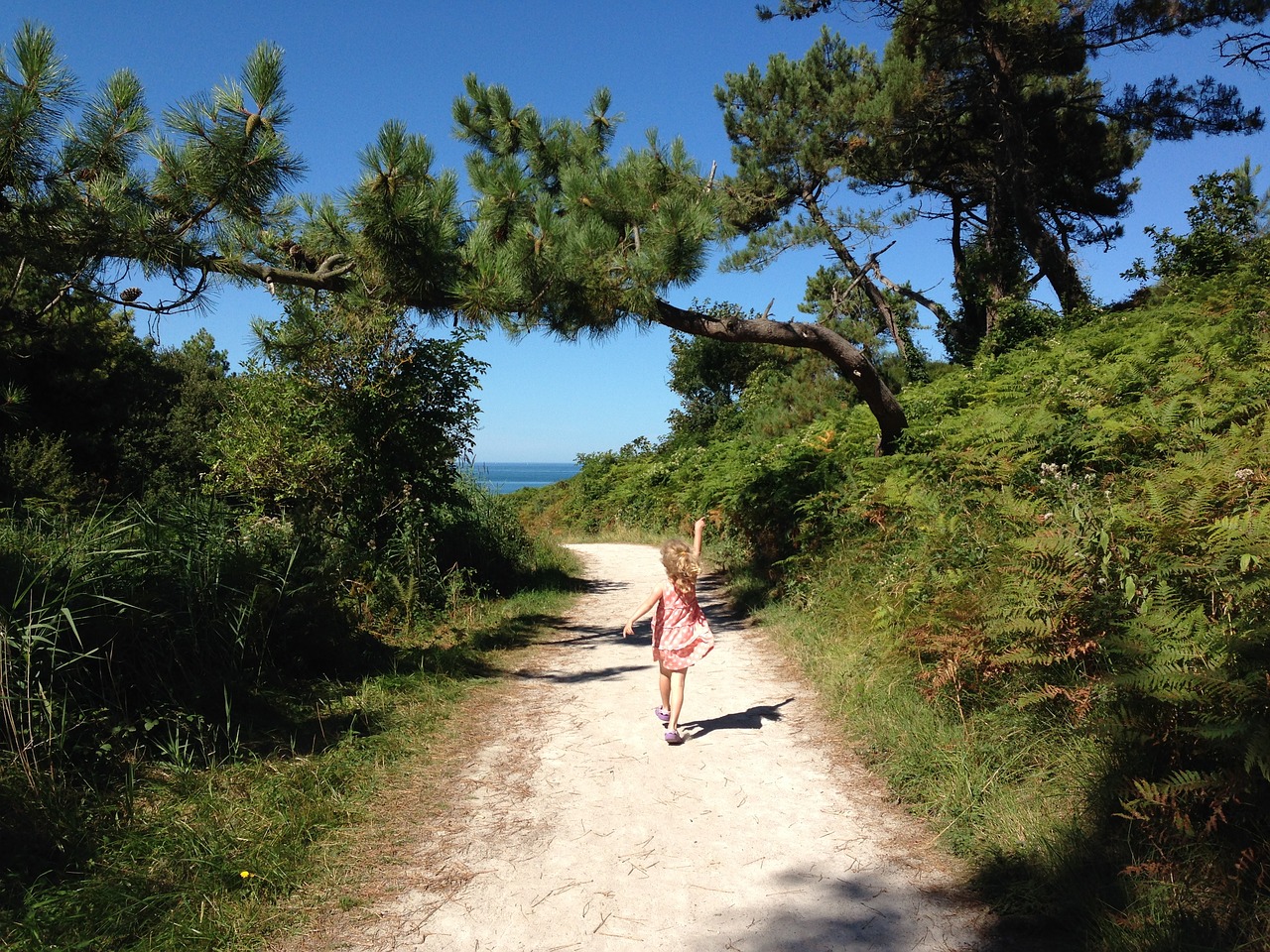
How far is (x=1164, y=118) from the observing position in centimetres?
1623

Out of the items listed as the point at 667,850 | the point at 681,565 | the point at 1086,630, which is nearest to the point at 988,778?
the point at 1086,630

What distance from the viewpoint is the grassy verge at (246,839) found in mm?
3139

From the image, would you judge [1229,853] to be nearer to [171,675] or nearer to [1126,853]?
[1126,853]

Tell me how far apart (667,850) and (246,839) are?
1.96 m

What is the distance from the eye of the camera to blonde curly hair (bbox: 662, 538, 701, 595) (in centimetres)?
575

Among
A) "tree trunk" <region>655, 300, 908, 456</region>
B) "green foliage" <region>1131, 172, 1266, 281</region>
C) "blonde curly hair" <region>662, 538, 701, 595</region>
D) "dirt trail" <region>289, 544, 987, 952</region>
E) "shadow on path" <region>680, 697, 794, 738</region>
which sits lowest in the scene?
"dirt trail" <region>289, 544, 987, 952</region>

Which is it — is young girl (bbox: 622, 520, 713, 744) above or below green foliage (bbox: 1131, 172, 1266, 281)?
below

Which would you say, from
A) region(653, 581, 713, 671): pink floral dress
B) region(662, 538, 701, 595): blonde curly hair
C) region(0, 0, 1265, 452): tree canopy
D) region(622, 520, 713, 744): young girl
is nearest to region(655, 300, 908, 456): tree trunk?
region(0, 0, 1265, 452): tree canopy

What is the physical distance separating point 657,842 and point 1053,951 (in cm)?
173

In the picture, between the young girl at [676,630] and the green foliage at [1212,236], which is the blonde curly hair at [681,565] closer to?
the young girl at [676,630]

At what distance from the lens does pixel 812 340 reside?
31.3ft

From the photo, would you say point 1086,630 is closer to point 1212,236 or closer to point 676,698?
point 676,698

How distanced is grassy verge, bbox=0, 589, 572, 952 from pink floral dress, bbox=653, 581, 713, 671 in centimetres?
160

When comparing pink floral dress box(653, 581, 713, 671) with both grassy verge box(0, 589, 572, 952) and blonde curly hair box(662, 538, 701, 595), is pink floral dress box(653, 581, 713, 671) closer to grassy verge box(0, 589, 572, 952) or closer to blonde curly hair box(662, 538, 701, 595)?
blonde curly hair box(662, 538, 701, 595)
